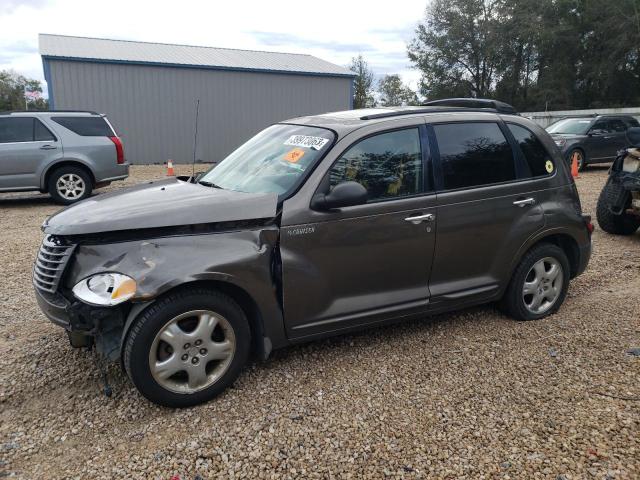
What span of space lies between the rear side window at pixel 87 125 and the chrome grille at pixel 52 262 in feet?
25.0

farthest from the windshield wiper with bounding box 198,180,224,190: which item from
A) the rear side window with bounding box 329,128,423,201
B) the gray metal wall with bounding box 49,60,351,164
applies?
the gray metal wall with bounding box 49,60,351,164

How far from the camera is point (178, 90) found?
1941cm

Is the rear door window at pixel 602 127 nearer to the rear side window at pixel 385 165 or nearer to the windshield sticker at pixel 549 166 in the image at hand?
the windshield sticker at pixel 549 166

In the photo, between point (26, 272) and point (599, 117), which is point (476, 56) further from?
point (26, 272)

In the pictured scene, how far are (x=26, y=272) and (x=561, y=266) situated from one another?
17.8 ft

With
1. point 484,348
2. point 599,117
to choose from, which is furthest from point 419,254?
point 599,117

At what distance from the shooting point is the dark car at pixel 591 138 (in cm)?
1492

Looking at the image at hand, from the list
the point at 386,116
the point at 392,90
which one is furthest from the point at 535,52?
the point at 386,116

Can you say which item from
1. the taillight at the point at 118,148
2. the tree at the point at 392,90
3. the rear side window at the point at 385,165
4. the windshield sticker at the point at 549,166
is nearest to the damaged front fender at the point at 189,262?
the rear side window at the point at 385,165

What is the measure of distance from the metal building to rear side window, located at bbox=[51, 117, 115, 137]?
8.95 meters

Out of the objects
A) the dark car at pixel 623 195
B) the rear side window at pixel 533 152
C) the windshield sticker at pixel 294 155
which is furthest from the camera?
the dark car at pixel 623 195

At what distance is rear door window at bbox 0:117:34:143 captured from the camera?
9.35 meters

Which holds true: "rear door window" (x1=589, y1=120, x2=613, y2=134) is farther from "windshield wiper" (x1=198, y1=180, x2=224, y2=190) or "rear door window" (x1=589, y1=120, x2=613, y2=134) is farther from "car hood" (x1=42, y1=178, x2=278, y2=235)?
"car hood" (x1=42, y1=178, x2=278, y2=235)

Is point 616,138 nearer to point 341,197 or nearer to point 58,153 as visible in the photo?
point 58,153
